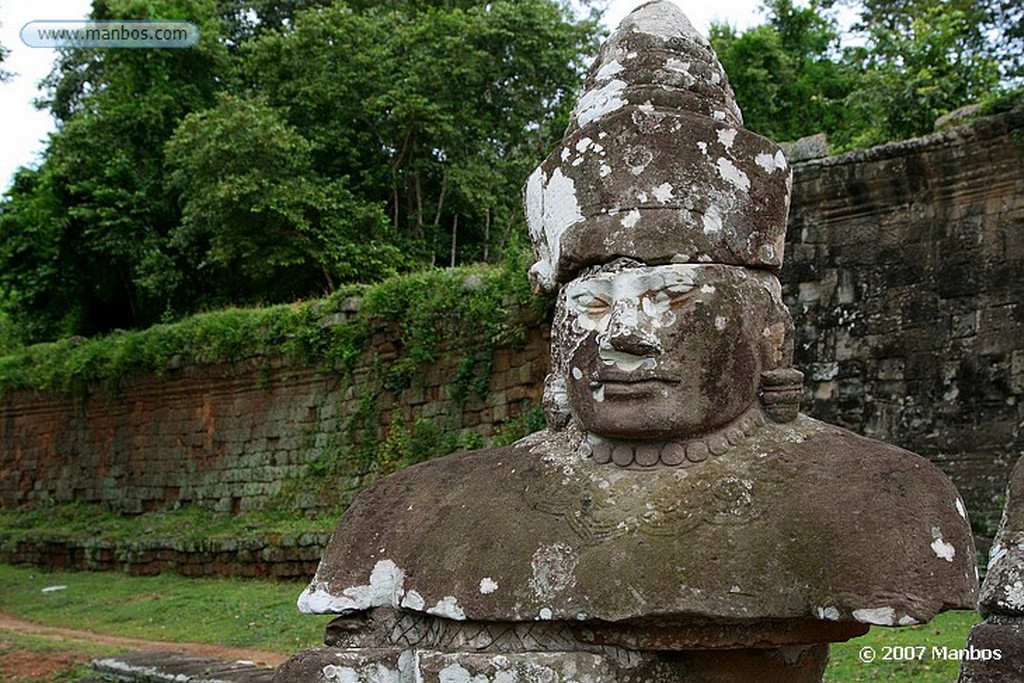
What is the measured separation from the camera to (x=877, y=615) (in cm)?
223

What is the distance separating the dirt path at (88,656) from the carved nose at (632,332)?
5.87m

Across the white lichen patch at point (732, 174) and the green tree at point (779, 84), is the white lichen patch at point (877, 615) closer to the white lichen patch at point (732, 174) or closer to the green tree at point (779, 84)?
the white lichen patch at point (732, 174)

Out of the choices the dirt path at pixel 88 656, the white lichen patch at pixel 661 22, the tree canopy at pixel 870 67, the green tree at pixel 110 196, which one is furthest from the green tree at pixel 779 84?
the white lichen patch at pixel 661 22

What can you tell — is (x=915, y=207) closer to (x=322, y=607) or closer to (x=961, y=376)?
(x=961, y=376)

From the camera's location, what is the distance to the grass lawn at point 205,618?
586 centimetres

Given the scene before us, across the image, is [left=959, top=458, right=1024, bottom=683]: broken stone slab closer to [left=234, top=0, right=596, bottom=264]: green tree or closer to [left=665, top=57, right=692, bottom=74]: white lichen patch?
[left=665, top=57, right=692, bottom=74]: white lichen patch

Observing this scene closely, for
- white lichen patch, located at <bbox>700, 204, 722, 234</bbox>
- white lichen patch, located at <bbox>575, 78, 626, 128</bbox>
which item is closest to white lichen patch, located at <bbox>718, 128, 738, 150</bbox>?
white lichen patch, located at <bbox>700, 204, 722, 234</bbox>

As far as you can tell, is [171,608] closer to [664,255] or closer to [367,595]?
[367,595]

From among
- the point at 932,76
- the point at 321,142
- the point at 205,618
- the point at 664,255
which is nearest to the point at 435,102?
the point at 321,142

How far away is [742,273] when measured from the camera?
106 inches

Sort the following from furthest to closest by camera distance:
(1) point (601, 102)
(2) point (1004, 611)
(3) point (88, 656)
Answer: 1. (3) point (88, 656)
2. (1) point (601, 102)
3. (2) point (1004, 611)

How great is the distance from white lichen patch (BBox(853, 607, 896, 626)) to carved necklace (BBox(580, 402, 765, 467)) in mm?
494

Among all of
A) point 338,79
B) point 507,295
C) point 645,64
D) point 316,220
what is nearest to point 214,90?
point 338,79

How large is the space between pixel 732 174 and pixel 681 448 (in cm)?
65
